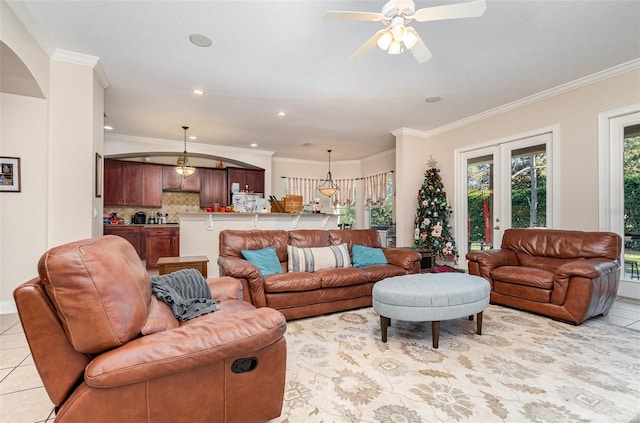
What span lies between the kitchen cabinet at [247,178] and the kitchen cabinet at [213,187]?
0.15m

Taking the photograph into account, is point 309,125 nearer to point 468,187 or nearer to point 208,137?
point 208,137

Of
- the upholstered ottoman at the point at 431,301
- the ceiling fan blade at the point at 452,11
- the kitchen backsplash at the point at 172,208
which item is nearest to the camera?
the ceiling fan blade at the point at 452,11

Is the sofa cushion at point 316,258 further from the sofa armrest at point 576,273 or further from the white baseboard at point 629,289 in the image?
the white baseboard at point 629,289

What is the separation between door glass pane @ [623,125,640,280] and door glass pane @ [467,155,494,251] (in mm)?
1658

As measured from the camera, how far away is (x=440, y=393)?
5.84ft

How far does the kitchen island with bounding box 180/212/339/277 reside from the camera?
176 inches

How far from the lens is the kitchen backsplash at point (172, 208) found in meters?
7.00

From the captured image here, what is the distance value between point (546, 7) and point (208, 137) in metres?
5.93

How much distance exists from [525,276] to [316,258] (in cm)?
228

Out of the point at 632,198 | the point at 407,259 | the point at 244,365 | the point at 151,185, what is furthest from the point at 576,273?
the point at 151,185

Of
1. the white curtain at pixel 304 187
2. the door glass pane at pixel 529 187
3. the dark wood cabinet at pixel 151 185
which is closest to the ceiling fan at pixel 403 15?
the door glass pane at pixel 529 187

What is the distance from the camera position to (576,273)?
2822 millimetres

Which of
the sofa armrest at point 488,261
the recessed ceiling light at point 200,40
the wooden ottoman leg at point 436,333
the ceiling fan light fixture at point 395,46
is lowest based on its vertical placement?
the wooden ottoman leg at point 436,333

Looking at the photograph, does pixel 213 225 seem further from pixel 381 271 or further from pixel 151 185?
pixel 151 185
